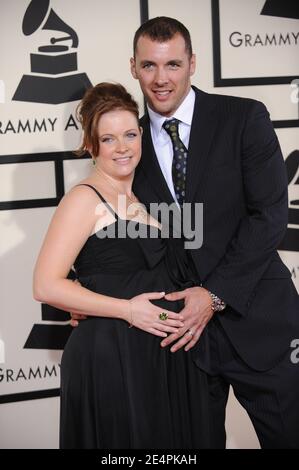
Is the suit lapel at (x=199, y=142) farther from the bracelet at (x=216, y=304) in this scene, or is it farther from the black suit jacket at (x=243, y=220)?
the bracelet at (x=216, y=304)

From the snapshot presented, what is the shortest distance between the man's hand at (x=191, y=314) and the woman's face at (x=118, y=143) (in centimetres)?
42

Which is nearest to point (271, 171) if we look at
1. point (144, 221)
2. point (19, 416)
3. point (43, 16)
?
point (144, 221)

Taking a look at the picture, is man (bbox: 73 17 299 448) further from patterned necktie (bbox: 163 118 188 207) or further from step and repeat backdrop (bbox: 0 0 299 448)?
step and repeat backdrop (bbox: 0 0 299 448)

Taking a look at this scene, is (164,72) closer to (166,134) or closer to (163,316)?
(166,134)

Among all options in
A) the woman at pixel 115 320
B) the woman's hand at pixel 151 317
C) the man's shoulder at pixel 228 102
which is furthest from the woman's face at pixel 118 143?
the woman's hand at pixel 151 317

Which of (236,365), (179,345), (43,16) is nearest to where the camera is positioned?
(179,345)

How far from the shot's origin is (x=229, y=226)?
6.80ft

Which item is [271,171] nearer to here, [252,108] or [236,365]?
[252,108]

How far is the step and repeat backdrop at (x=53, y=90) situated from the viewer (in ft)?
8.77

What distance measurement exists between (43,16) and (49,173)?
618 millimetres

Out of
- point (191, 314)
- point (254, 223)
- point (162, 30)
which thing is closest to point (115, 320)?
point (191, 314)

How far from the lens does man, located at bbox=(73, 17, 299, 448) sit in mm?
2010

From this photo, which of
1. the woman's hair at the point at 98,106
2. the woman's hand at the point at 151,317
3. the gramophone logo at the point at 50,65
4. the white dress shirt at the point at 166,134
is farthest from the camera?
the gramophone logo at the point at 50,65

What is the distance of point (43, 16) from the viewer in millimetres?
2678
